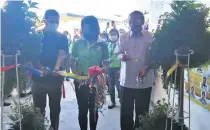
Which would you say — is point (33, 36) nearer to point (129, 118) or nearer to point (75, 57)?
point (75, 57)

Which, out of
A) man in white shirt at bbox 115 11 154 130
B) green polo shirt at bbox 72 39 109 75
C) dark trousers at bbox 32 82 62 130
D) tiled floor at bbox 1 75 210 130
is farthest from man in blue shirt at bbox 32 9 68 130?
tiled floor at bbox 1 75 210 130

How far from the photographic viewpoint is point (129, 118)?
2.60 metres

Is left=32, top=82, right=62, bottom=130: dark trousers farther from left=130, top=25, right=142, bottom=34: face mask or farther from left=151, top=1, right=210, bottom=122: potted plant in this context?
left=151, top=1, right=210, bottom=122: potted plant

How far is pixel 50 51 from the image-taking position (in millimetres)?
2418

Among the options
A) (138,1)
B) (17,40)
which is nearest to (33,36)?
(17,40)

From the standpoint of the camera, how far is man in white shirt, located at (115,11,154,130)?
7.97ft

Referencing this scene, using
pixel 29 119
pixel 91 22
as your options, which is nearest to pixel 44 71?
pixel 29 119

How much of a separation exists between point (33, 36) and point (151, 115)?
118 cm

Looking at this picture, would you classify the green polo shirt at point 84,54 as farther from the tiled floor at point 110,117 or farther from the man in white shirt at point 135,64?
the tiled floor at point 110,117

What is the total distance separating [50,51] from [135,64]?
805 mm

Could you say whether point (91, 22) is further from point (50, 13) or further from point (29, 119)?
point (29, 119)

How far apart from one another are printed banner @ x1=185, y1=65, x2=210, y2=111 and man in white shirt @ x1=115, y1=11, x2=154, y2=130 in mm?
429

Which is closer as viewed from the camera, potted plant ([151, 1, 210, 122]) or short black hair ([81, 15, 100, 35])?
potted plant ([151, 1, 210, 122])

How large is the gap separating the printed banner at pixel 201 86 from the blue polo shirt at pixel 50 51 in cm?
123
